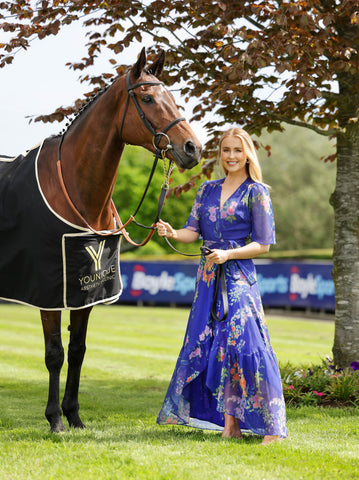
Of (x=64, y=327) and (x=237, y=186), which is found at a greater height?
(x=237, y=186)

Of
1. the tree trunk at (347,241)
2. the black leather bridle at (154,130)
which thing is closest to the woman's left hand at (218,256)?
the black leather bridle at (154,130)

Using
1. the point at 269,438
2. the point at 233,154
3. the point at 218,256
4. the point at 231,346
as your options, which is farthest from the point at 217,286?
the point at 269,438

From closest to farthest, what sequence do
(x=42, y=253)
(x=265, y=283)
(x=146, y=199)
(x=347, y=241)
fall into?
1. (x=42, y=253)
2. (x=347, y=241)
3. (x=265, y=283)
4. (x=146, y=199)

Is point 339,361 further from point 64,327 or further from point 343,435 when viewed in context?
point 64,327

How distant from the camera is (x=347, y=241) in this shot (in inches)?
273

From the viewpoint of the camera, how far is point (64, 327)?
1477 centimetres

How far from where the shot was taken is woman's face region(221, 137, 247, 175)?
4535mm

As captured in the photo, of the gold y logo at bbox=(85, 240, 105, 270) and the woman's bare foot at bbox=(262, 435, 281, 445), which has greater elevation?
the gold y logo at bbox=(85, 240, 105, 270)

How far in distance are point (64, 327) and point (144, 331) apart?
1.87 metres

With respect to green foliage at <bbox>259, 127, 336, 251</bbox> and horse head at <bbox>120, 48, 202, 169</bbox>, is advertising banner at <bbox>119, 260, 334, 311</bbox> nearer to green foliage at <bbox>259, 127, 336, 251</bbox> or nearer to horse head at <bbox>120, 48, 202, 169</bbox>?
horse head at <bbox>120, 48, 202, 169</bbox>

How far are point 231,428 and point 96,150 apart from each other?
224 cm

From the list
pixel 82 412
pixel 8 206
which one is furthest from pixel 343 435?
pixel 8 206

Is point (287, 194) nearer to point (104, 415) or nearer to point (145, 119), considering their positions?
point (104, 415)

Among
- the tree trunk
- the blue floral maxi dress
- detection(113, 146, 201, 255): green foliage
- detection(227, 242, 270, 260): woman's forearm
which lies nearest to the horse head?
the blue floral maxi dress
